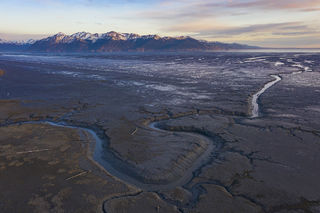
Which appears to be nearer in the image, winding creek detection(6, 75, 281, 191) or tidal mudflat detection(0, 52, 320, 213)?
tidal mudflat detection(0, 52, 320, 213)

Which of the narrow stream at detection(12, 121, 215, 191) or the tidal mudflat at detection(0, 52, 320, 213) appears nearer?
the tidal mudflat at detection(0, 52, 320, 213)

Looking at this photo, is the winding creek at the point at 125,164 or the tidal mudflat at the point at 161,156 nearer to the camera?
the tidal mudflat at the point at 161,156

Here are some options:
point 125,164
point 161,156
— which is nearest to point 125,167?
point 125,164

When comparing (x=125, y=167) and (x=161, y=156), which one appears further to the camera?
(x=161, y=156)

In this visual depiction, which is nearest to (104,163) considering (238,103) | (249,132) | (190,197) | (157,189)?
(157,189)

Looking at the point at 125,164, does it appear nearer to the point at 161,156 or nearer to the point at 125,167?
the point at 125,167

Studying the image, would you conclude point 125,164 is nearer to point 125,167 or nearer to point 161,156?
point 125,167

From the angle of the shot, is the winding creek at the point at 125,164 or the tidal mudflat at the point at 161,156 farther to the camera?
the winding creek at the point at 125,164

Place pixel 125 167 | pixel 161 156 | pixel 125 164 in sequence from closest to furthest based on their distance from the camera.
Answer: pixel 125 167 < pixel 125 164 < pixel 161 156

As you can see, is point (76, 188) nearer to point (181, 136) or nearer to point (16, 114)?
point (181, 136)

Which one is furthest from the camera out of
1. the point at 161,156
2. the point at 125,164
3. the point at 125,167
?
the point at 161,156

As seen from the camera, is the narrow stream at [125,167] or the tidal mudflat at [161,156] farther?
the narrow stream at [125,167]
